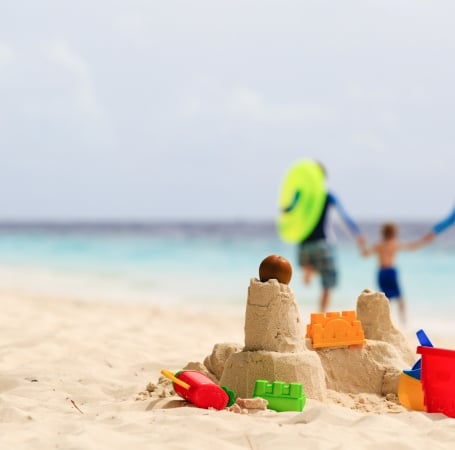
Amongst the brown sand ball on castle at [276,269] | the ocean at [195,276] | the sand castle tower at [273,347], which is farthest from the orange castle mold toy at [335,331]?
the ocean at [195,276]

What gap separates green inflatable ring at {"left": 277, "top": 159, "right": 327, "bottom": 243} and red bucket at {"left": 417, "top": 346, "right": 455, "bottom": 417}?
12.8 feet

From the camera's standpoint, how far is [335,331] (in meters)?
3.87

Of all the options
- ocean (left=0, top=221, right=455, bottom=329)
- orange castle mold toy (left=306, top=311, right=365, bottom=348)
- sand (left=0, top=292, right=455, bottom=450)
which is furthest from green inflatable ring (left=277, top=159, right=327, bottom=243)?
orange castle mold toy (left=306, top=311, right=365, bottom=348)

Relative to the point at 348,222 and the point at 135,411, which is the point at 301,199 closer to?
the point at 348,222

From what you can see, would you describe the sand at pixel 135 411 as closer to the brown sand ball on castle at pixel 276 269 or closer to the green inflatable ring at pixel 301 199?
the brown sand ball on castle at pixel 276 269

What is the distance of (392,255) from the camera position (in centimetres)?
816

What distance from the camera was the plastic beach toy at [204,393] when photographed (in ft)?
11.0

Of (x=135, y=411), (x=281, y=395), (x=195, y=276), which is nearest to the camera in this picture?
(x=281, y=395)

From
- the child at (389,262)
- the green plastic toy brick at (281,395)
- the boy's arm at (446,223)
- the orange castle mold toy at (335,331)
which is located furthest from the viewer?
the child at (389,262)

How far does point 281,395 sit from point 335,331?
68cm

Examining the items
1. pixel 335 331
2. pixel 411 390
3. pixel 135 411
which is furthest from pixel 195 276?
pixel 135 411

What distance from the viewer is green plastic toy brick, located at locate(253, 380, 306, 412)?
329 cm

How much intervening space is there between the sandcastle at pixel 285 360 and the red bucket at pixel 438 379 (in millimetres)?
337

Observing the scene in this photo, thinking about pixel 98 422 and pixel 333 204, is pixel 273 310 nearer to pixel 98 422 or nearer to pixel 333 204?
pixel 98 422
